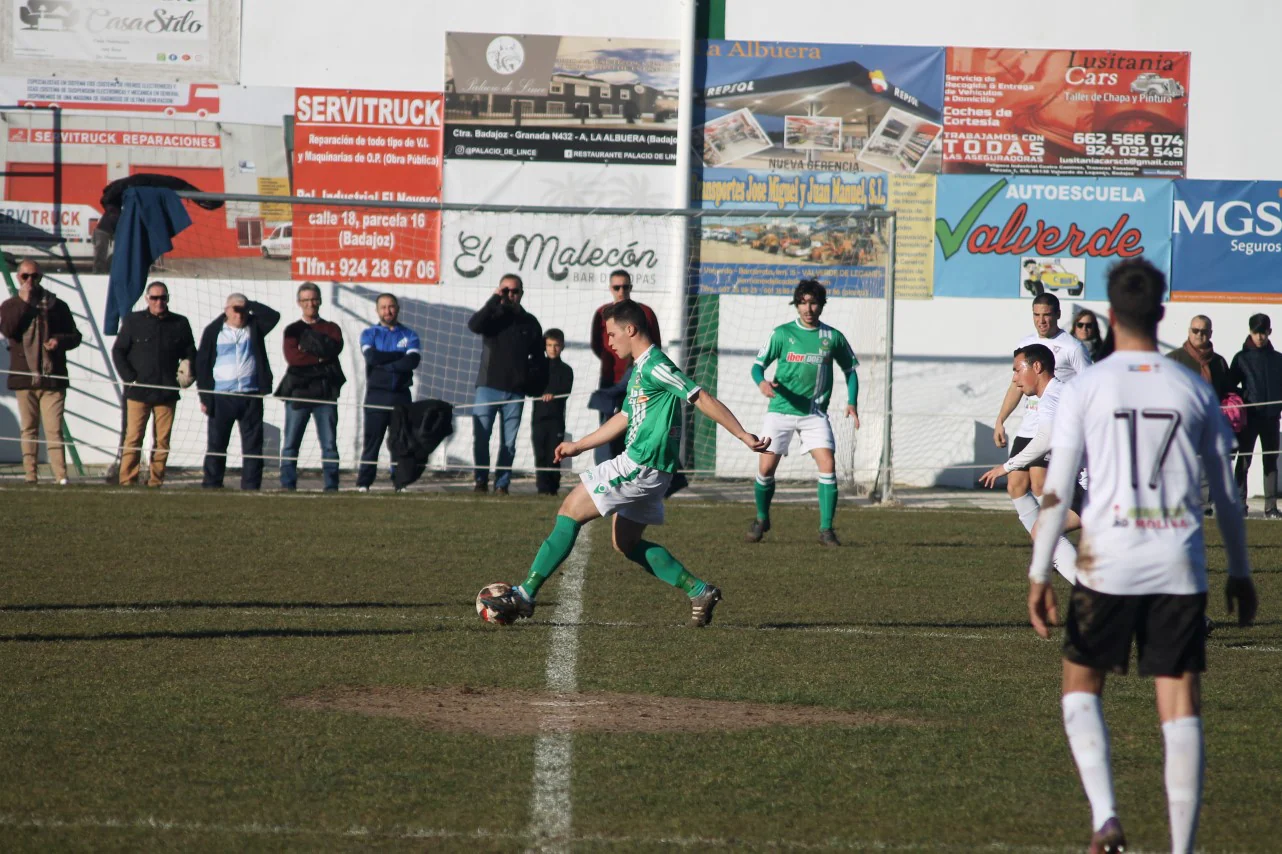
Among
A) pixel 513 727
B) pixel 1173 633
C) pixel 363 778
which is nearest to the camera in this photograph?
pixel 1173 633

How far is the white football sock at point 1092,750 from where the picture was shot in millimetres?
4203

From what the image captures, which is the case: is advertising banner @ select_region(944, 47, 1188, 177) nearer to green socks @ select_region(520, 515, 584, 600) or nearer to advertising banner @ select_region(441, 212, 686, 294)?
advertising banner @ select_region(441, 212, 686, 294)

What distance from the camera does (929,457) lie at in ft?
60.6

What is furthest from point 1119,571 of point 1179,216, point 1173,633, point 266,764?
point 1179,216

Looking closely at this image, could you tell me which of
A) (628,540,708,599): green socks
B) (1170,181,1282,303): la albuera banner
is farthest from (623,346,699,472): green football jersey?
(1170,181,1282,303): la albuera banner

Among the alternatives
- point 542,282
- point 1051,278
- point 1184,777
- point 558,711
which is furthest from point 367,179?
point 1184,777

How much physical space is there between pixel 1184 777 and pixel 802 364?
8.17 m

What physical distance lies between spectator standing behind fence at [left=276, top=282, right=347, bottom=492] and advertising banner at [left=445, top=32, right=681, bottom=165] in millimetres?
3600

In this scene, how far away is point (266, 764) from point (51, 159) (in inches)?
566

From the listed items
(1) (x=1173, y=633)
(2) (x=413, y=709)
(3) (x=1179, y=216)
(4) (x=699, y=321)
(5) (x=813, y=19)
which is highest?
(5) (x=813, y=19)

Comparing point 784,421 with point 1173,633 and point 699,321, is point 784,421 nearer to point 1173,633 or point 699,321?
point 699,321

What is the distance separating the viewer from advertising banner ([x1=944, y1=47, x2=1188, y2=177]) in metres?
18.3

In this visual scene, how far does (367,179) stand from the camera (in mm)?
18094

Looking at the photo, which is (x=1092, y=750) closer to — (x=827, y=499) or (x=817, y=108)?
(x=827, y=499)
